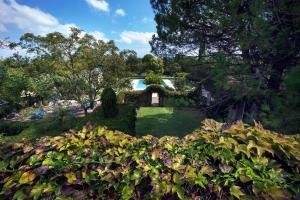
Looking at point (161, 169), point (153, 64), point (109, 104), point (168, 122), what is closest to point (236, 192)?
point (161, 169)

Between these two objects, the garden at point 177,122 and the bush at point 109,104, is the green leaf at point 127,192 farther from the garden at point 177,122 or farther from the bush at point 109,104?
the bush at point 109,104

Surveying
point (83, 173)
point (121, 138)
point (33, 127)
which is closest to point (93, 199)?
point (83, 173)

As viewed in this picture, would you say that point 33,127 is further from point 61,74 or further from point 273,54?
point 273,54

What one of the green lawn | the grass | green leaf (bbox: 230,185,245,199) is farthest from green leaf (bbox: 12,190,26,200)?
the green lawn

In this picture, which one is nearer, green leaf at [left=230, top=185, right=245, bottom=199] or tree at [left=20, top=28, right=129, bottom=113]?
green leaf at [left=230, top=185, right=245, bottom=199]

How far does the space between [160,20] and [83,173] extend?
986 centimetres

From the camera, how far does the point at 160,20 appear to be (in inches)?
422

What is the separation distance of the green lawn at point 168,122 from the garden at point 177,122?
0.07m

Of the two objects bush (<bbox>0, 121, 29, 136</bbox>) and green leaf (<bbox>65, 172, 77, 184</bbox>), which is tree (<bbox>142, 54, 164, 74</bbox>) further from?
green leaf (<bbox>65, 172, 77, 184</bbox>)

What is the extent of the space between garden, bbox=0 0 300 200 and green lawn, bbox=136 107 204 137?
0.07 metres

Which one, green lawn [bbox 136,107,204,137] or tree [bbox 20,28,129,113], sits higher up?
tree [bbox 20,28,129,113]

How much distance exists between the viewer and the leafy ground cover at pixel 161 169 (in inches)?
74.2

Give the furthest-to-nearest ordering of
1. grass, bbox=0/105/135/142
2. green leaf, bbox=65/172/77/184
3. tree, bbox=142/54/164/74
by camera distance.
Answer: tree, bbox=142/54/164/74 → grass, bbox=0/105/135/142 → green leaf, bbox=65/172/77/184

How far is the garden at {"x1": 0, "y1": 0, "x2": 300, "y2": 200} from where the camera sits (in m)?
1.93
